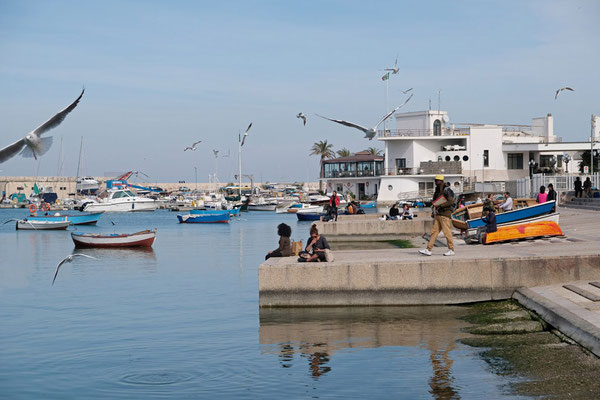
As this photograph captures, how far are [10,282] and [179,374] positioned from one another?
1839 cm

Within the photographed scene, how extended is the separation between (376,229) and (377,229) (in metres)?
0.06

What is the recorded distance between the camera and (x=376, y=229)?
4056 centimetres

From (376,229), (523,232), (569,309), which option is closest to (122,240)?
(376,229)

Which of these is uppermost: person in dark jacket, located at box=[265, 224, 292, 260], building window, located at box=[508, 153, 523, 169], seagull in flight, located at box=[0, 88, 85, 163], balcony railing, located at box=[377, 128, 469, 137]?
balcony railing, located at box=[377, 128, 469, 137]

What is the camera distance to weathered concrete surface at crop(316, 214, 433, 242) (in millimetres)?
39906

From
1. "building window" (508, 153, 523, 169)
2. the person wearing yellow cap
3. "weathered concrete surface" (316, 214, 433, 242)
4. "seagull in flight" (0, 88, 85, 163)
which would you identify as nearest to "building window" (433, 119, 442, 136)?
"building window" (508, 153, 523, 169)

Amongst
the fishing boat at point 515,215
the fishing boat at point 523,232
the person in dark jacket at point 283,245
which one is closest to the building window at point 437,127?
the fishing boat at point 515,215

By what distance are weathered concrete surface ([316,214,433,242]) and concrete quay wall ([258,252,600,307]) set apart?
2267 centimetres

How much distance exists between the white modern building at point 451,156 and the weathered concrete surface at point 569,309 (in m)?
61.9

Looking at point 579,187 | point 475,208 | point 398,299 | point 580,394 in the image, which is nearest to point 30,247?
point 475,208

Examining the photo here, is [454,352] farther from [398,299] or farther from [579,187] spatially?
[579,187]

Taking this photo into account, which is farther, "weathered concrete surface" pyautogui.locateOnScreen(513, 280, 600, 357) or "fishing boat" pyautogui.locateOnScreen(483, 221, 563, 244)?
"fishing boat" pyautogui.locateOnScreen(483, 221, 563, 244)

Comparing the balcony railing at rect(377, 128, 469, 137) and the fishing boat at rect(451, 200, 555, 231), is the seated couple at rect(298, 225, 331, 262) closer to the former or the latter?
the fishing boat at rect(451, 200, 555, 231)

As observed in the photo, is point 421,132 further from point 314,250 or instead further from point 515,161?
point 314,250
